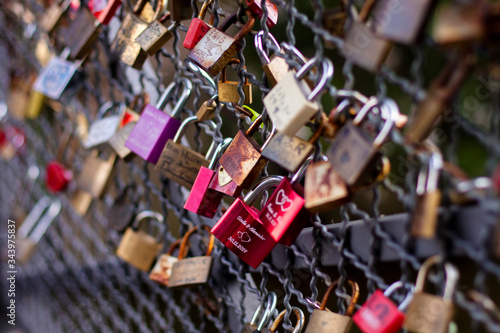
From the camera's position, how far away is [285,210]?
0.69 m

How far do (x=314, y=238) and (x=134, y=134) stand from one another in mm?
442

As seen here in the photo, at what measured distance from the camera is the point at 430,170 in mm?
538

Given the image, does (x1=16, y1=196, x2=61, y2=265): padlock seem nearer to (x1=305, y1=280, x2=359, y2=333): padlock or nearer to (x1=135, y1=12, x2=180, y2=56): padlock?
(x1=135, y1=12, x2=180, y2=56): padlock

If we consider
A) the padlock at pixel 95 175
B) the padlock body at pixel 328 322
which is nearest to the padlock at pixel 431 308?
the padlock body at pixel 328 322

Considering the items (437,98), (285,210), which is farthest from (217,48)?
(437,98)

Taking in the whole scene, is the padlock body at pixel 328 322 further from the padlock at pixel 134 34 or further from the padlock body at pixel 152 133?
the padlock at pixel 134 34

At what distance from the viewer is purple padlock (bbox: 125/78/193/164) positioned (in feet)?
3.05

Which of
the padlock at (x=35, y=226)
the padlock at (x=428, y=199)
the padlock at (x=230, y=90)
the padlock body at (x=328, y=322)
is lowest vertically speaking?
the padlock at (x=35, y=226)

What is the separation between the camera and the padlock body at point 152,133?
0.93m

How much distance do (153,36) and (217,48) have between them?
20 cm

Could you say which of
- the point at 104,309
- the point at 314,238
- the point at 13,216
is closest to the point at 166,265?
the point at 314,238

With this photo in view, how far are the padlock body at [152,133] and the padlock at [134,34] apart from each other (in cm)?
12

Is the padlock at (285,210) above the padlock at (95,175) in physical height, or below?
above

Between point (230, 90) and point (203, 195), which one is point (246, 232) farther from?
point (230, 90)
